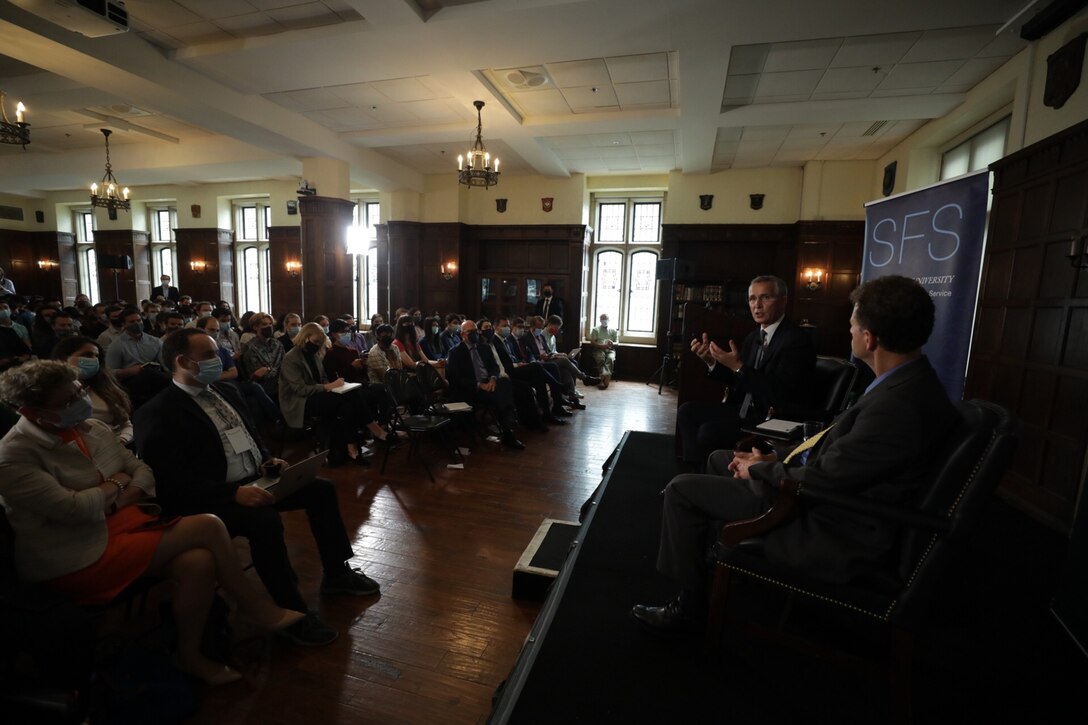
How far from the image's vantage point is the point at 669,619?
68.6 inches

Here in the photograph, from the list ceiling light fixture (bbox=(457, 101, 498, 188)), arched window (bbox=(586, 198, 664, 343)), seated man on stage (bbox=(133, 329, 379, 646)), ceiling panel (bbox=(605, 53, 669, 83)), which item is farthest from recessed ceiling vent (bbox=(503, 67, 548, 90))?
arched window (bbox=(586, 198, 664, 343))

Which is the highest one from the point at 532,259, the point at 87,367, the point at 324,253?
the point at 532,259

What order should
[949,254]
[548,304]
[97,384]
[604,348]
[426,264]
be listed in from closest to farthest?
[97,384] < [949,254] < [604,348] < [548,304] < [426,264]

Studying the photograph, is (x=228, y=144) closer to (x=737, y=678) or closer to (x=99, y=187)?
(x=99, y=187)

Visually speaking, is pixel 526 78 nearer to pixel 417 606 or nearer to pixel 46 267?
pixel 417 606

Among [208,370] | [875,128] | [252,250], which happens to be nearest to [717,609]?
[208,370]

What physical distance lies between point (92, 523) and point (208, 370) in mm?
677

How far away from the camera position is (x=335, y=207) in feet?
24.9

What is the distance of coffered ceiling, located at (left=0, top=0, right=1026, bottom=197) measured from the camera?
3.96 metres

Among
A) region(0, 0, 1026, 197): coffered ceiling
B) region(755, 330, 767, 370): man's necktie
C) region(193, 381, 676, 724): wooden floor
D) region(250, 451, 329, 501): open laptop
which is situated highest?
region(0, 0, 1026, 197): coffered ceiling

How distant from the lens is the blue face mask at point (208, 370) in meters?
2.06

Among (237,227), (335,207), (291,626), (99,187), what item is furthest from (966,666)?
(237,227)

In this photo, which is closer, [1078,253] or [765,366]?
[765,366]

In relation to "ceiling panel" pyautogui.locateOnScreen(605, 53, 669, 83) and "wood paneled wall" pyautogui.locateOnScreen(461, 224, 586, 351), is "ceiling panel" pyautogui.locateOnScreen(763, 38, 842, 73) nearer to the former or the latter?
"ceiling panel" pyautogui.locateOnScreen(605, 53, 669, 83)
